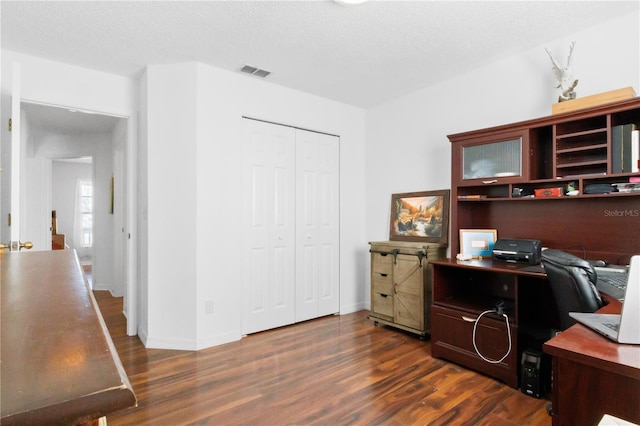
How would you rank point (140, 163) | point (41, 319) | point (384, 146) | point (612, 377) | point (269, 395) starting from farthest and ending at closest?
point (384, 146)
point (140, 163)
point (269, 395)
point (612, 377)
point (41, 319)

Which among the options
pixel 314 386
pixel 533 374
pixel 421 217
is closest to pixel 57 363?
pixel 314 386

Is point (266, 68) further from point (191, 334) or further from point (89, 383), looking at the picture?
point (89, 383)

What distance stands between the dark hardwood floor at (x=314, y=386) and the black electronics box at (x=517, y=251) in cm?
91

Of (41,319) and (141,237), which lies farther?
(141,237)

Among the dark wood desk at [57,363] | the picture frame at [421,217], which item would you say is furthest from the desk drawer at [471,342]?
the dark wood desk at [57,363]

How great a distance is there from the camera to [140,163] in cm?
330

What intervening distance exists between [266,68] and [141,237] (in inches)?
78.3

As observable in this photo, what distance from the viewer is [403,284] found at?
335cm

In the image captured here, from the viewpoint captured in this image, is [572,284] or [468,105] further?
[468,105]

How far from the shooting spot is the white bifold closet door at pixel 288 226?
3.42 metres

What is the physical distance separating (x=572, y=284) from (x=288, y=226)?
2597mm

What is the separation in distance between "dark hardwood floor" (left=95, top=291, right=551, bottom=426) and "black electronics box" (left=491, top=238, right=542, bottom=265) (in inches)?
35.7

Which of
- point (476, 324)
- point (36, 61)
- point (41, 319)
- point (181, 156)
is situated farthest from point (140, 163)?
point (476, 324)

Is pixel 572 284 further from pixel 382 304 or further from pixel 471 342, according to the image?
pixel 382 304
